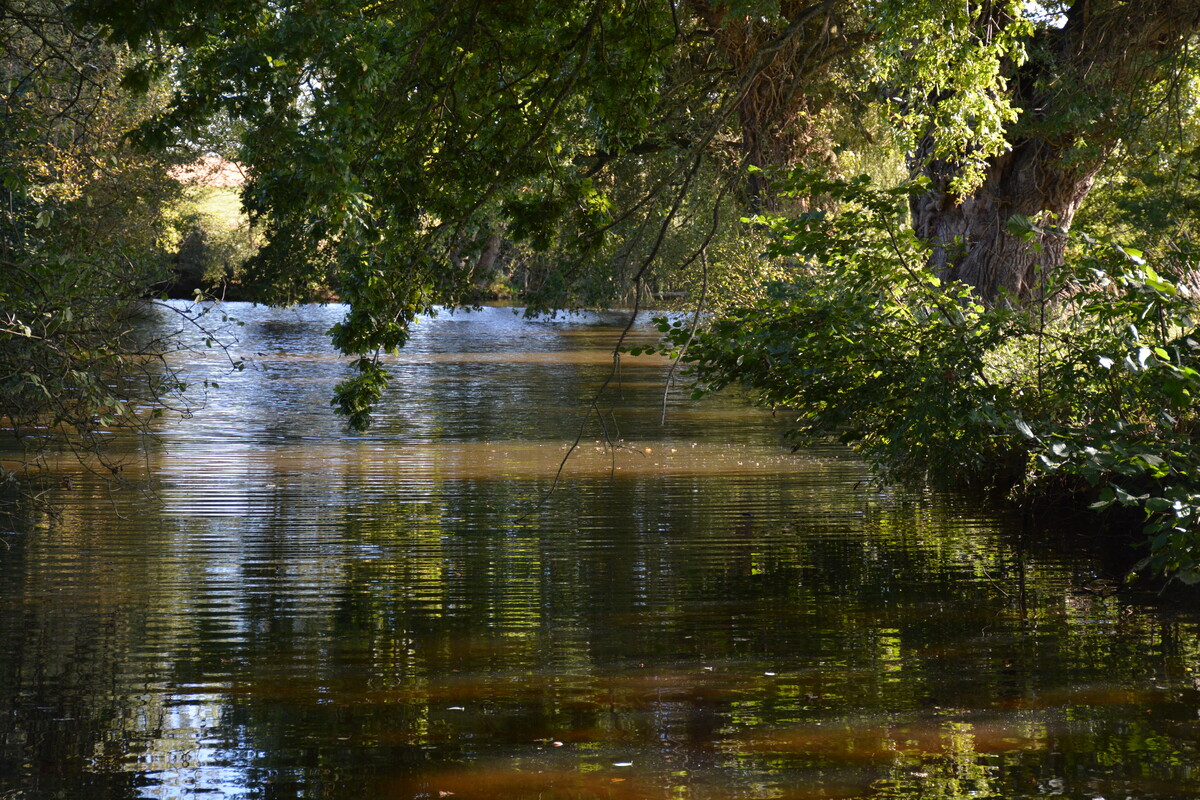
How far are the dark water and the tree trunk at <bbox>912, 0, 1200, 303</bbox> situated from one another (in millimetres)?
4231

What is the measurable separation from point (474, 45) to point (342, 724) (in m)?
4.33

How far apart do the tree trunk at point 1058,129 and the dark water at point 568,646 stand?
167 inches

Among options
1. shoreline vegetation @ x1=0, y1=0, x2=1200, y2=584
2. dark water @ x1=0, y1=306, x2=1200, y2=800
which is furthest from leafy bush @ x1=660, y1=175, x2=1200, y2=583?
dark water @ x1=0, y1=306, x2=1200, y2=800

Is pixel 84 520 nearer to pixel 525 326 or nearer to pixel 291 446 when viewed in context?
pixel 291 446

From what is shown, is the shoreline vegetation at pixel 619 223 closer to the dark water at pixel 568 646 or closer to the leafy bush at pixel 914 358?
the leafy bush at pixel 914 358

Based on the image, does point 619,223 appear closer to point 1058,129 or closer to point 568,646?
point 568,646

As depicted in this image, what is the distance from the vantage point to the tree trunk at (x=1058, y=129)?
48.9 ft

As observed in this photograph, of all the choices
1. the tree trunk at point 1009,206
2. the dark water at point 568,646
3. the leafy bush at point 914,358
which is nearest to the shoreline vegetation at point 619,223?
the leafy bush at point 914,358

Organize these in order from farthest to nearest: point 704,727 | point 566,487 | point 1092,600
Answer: point 566,487
point 1092,600
point 704,727

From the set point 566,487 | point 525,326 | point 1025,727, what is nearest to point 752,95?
point 566,487

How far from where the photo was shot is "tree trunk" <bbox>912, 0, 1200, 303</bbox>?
48.9 ft

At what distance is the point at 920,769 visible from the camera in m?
5.85

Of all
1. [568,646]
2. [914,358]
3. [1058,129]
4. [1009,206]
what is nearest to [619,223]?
[914,358]

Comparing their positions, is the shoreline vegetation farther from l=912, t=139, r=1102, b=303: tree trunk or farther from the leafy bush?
l=912, t=139, r=1102, b=303: tree trunk
